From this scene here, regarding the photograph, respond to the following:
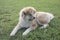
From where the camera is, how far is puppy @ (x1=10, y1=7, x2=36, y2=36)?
13.5 feet

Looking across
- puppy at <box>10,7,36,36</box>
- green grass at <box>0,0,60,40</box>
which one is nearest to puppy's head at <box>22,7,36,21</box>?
puppy at <box>10,7,36,36</box>

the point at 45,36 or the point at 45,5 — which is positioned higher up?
the point at 45,5

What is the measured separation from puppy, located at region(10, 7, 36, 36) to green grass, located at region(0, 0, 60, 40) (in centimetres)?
10

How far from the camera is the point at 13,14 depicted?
217 inches

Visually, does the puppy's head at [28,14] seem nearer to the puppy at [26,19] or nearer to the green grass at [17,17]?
the puppy at [26,19]

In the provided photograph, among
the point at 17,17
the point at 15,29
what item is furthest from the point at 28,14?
the point at 17,17

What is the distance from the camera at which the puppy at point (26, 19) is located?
4105 millimetres

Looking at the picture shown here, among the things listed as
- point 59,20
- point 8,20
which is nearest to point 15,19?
point 8,20

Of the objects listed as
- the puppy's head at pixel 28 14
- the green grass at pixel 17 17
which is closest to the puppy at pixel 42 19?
the green grass at pixel 17 17

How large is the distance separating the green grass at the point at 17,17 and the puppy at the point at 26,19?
3.9 inches

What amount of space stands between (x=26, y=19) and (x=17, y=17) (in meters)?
1.08

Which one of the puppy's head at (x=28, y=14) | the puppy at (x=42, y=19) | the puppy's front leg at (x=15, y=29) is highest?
the puppy's head at (x=28, y=14)

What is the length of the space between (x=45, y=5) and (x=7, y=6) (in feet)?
4.38

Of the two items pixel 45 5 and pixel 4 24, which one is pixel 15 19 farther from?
pixel 45 5
